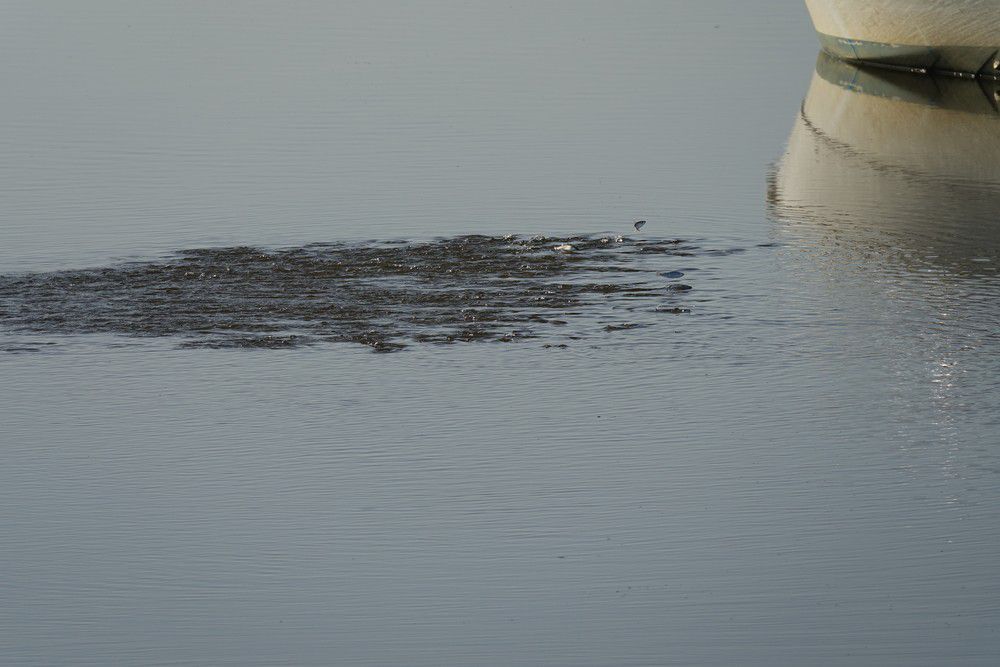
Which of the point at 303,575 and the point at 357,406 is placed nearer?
the point at 303,575

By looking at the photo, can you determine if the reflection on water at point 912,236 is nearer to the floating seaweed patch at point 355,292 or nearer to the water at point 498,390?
the water at point 498,390

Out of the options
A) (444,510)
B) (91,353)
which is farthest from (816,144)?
(444,510)

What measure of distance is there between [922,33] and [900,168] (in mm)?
4861

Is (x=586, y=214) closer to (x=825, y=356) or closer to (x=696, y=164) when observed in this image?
(x=696, y=164)

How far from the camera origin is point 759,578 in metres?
5.20

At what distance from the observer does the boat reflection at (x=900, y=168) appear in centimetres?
972

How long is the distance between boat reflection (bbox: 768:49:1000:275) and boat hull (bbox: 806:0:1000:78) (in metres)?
0.20

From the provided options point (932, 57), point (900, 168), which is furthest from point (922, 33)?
point (900, 168)

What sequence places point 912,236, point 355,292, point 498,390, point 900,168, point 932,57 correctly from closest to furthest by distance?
point 498,390 → point 355,292 → point 912,236 → point 900,168 → point 932,57

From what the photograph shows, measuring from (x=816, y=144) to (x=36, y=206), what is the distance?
5.48 metres

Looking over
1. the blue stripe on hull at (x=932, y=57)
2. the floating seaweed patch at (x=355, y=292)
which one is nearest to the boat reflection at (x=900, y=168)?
the blue stripe on hull at (x=932, y=57)

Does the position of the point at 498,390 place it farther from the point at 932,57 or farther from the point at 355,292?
the point at 932,57

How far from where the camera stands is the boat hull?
51.3ft

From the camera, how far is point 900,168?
11828 millimetres
